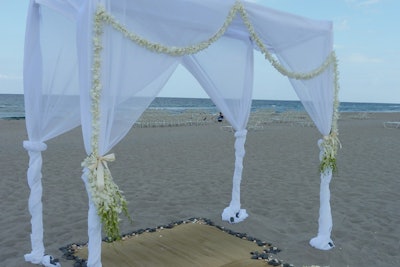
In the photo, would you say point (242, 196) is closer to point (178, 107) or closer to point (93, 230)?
point (93, 230)

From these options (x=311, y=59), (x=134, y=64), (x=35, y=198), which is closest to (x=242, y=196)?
(x=311, y=59)

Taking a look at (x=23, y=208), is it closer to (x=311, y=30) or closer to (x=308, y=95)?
(x=308, y=95)

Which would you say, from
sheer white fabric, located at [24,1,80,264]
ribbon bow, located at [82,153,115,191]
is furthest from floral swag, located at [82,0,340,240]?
sheer white fabric, located at [24,1,80,264]

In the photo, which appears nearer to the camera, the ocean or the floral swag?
the floral swag

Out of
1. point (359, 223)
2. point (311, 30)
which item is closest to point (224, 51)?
point (311, 30)

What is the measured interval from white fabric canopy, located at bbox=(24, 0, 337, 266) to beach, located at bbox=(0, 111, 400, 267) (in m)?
0.51

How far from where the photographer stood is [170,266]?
4.18m

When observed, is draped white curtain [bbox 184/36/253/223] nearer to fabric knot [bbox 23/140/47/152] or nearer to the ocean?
fabric knot [bbox 23/140/47/152]

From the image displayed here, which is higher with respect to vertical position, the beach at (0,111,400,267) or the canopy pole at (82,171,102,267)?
the canopy pole at (82,171,102,267)

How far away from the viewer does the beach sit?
16.0ft

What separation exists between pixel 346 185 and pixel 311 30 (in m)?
4.49

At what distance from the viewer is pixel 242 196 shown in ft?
23.9

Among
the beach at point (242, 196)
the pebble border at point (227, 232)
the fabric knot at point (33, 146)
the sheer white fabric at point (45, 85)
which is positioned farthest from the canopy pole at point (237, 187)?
the fabric knot at point (33, 146)

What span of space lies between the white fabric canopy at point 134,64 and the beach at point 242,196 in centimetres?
51
